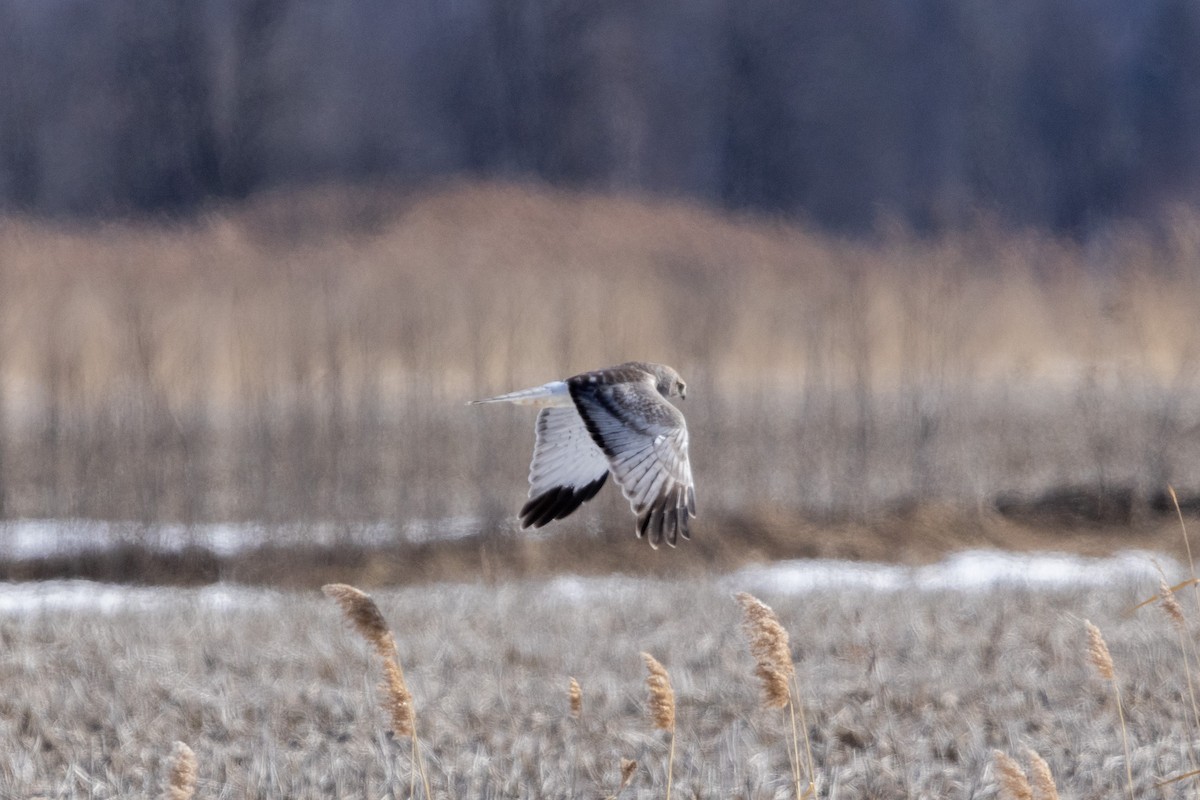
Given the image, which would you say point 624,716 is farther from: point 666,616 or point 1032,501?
point 1032,501

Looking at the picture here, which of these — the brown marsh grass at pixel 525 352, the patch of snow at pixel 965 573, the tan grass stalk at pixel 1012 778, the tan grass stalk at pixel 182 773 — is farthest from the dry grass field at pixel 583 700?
the brown marsh grass at pixel 525 352

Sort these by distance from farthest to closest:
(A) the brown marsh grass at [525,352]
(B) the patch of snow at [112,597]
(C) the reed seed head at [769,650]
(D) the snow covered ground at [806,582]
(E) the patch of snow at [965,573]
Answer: (A) the brown marsh grass at [525,352], (E) the patch of snow at [965,573], (D) the snow covered ground at [806,582], (B) the patch of snow at [112,597], (C) the reed seed head at [769,650]

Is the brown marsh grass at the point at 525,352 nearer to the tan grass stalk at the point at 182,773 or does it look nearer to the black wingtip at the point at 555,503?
the black wingtip at the point at 555,503

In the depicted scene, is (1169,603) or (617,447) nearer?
(1169,603)

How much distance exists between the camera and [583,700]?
6.76 m

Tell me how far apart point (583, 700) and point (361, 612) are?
130 inches

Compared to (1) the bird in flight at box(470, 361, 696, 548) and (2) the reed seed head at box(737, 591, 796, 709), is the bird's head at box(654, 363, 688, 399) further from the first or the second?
(2) the reed seed head at box(737, 591, 796, 709)

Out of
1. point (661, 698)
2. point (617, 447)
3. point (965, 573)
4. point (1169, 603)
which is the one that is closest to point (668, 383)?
point (617, 447)

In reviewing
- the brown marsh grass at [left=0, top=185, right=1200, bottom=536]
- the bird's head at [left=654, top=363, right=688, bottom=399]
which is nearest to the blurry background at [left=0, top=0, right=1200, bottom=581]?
the brown marsh grass at [left=0, top=185, right=1200, bottom=536]

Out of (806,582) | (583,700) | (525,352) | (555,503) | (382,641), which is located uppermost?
(525,352)

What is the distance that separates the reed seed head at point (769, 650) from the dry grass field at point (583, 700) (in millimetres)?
1444

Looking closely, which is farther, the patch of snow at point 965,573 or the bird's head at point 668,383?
the patch of snow at point 965,573

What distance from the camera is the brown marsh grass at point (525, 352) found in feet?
38.9

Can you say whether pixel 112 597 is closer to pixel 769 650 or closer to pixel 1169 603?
pixel 769 650
